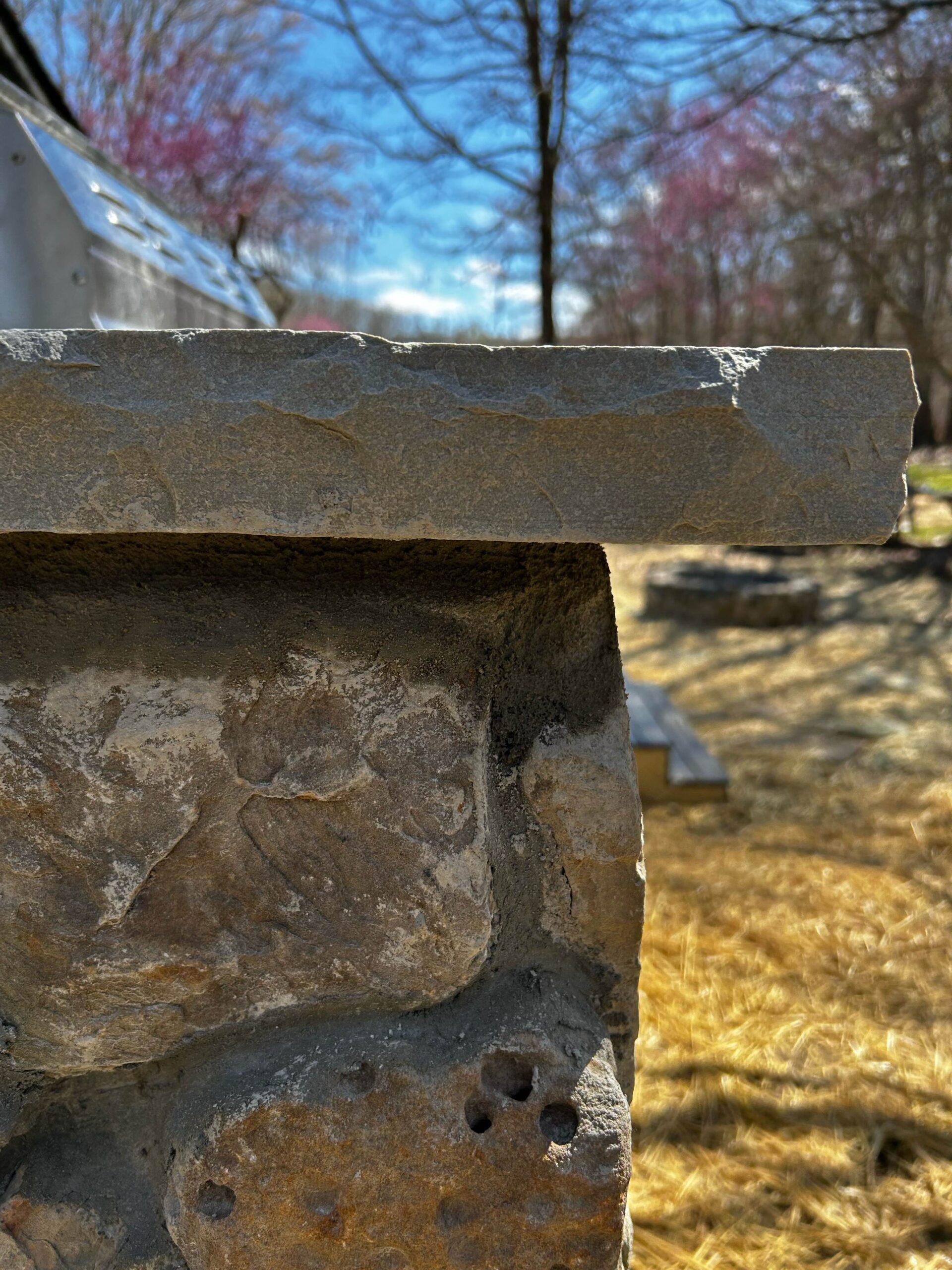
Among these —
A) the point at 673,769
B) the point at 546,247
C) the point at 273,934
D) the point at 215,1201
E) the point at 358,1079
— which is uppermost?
the point at 546,247

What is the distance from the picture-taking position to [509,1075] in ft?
2.55

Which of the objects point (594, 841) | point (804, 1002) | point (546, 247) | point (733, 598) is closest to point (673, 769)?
point (804, 1002)

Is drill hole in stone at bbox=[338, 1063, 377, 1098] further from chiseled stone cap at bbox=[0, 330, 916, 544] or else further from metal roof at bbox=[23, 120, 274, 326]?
metal roof at bbox=[23, 120, 274, 326]

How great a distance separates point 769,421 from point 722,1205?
1.11m

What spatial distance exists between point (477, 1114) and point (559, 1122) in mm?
70

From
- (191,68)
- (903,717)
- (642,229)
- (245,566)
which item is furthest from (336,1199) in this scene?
(642,229)

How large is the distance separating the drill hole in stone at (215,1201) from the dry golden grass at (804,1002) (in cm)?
64

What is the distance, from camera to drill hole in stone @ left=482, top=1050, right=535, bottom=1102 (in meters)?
0.77

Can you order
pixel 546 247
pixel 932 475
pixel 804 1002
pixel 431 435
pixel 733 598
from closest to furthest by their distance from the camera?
pixel 431 435
pixel 804 1002
pixel 546 247
pixel 733 598
pixel 932 475

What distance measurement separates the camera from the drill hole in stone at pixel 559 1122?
76 cm

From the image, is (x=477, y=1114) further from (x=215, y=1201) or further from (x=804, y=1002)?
(x=804, y=1002)

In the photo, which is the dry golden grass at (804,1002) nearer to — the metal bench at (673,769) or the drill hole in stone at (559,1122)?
the metal bench at (673,769)

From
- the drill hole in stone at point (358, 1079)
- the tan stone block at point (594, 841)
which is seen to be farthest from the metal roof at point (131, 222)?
the drill hole in stone at point (358, 1079)

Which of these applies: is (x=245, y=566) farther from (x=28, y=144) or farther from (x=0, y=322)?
(x=28, y=144)
